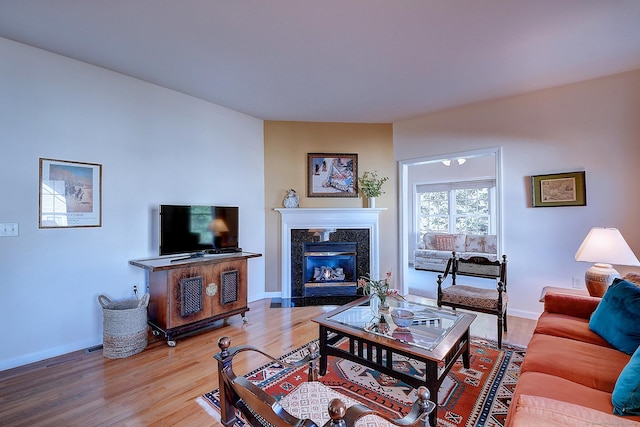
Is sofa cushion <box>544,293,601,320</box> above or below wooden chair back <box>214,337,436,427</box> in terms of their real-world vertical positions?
below

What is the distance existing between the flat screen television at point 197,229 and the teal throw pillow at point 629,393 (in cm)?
344

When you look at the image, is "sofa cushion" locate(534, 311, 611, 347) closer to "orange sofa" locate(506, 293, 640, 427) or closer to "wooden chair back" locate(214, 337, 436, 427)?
"orange sofa" locate(506, 293, 640, 427)

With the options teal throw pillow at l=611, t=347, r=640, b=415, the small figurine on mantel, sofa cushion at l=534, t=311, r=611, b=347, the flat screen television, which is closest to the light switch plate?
the flat screen television

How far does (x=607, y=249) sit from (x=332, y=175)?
10.6ft

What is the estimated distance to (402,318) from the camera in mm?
2299

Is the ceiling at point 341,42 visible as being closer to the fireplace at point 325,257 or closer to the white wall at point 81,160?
the white wall at point 81,160

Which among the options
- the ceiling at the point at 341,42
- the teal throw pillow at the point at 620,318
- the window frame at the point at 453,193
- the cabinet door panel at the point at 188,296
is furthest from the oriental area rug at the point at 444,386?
the window frame at the point at 453,193

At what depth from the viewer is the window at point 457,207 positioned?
718 centimetres

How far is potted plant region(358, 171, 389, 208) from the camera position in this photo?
4564mm

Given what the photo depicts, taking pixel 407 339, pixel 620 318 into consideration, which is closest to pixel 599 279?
pixel 620 318

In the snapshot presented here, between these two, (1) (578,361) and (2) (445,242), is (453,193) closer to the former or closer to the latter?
(2) (445,242)

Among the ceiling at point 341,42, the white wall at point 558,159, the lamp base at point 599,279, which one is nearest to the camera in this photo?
the ceiling at point 341,42

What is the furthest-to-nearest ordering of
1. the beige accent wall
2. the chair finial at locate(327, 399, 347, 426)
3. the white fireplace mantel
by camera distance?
the beige accent wall → the white fireplace mantel → the chair finial at locate(327, 399, 347, 426)

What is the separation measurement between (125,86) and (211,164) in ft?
3.99
